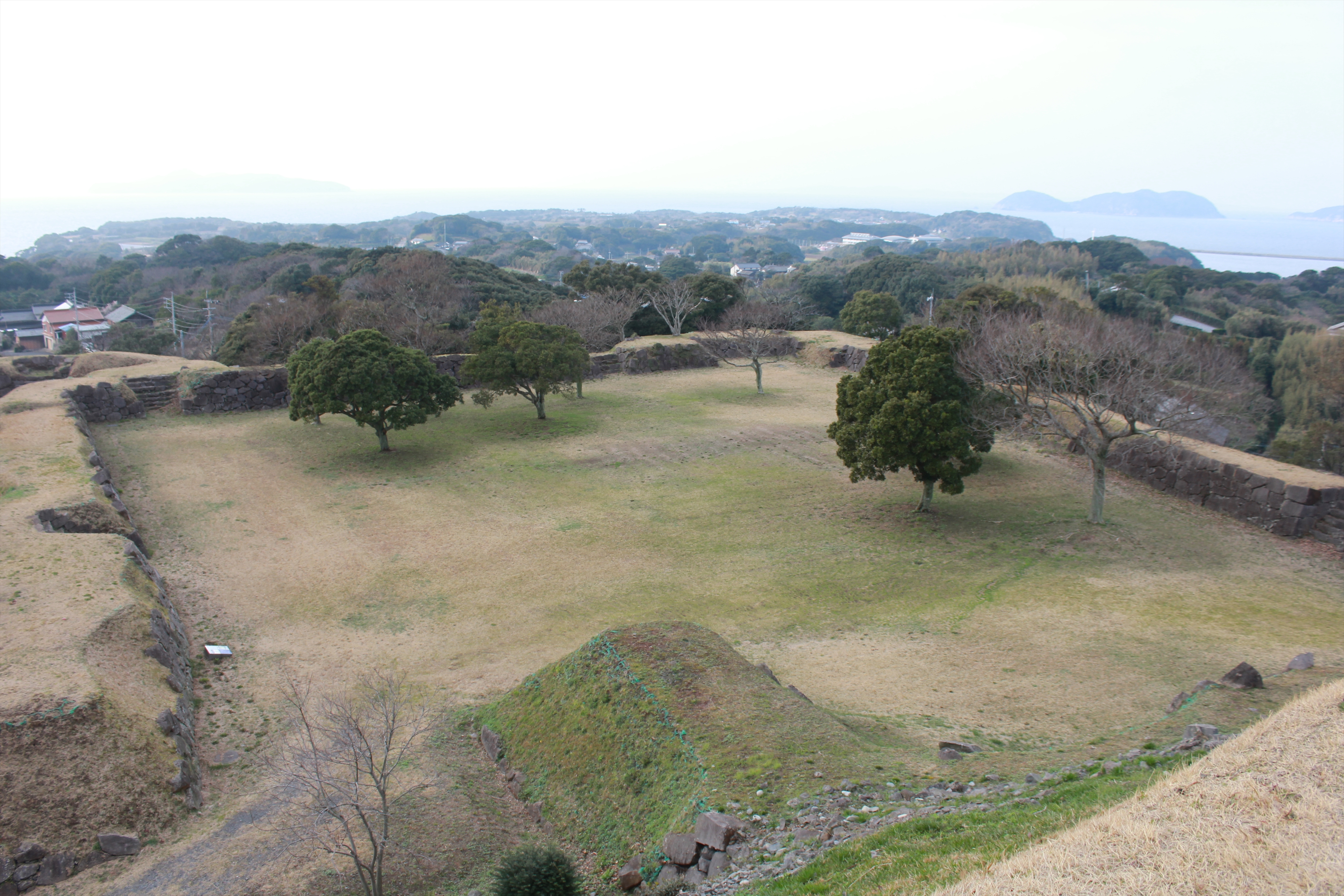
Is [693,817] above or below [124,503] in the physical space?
above

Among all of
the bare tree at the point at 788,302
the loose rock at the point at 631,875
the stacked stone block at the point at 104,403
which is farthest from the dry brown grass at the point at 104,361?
the loose rock at the point at 631,875

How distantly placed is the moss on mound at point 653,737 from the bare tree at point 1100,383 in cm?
842

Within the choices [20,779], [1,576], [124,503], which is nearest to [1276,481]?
[20,779]

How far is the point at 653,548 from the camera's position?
1310 centimetres

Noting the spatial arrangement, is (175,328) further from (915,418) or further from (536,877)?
(536,877)

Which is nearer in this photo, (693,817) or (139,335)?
(693,817)

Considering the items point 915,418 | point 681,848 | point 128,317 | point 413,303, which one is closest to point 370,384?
point 915,418

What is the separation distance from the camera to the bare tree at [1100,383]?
43.7ft

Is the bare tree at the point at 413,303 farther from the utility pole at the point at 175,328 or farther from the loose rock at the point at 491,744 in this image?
the loose rock at the point at 491,744

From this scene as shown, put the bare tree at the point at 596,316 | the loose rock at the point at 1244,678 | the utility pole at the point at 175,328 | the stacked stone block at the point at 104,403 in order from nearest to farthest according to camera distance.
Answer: the loose rock at the point at 1244,678 → the stacked stone block at the point at 104,403 → the bare tree at the point at 596,316 → the utility pole at the point at 175,328

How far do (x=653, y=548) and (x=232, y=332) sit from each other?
2553 centimetres

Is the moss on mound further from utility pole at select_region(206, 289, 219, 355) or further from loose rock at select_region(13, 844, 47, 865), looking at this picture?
utility pole at select_region(206, 289, 219, 355)

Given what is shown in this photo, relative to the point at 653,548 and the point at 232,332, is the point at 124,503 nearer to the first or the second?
the point at 653,548

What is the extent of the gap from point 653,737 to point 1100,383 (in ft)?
37.9
